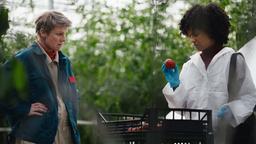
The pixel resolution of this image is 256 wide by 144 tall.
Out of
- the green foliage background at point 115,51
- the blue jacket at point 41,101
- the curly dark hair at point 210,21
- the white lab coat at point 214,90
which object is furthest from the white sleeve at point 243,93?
the green foliage background at point 115,51

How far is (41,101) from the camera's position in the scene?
3.45 meters

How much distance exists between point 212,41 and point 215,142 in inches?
18.6

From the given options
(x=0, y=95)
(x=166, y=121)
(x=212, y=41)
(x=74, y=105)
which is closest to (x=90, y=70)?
(x=74, y=105)

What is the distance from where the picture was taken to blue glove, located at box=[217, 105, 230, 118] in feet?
9.62

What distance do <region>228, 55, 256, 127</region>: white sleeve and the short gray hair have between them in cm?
86

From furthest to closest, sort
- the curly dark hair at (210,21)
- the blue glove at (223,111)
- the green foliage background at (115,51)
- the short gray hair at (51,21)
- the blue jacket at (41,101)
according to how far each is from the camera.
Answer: the green foliage background at (115,51)
the short gray hair at (51,21)
the blue jacket at (41,101)
the curly dark hair at (210,21)
the blue glove at (223,111)

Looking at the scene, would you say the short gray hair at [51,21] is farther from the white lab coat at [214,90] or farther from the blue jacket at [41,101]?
the white lab coat at [214,90]

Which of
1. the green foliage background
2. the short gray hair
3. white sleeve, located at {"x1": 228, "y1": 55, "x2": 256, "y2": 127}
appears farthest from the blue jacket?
the green foliage background

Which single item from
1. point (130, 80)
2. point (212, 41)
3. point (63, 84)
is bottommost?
point (130, 80)

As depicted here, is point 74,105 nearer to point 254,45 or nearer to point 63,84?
point 63,84

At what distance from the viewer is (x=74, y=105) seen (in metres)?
3.53

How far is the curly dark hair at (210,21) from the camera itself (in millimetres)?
3139

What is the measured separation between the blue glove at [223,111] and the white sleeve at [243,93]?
0.16 feet

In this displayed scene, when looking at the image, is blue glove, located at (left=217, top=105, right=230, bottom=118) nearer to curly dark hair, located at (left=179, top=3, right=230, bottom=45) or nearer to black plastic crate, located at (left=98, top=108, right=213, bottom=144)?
black plastic crate, located at (left=98, top=108, right=213, bottom=144)
